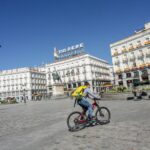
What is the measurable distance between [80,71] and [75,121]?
81494 mm

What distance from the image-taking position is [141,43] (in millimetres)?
55219

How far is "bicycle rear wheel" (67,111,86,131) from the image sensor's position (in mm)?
7238

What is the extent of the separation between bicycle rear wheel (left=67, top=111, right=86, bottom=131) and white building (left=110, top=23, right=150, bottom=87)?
48.0 meters

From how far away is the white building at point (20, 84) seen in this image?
331ft

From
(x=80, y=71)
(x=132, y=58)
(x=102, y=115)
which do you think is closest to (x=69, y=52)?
(x=80, y=71)

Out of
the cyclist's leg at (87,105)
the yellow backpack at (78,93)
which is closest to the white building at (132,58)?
the cyclist's leg at (87,105)

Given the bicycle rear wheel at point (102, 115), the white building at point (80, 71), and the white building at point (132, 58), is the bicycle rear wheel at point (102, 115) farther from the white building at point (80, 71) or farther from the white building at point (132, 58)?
the white building at point (80, 71)

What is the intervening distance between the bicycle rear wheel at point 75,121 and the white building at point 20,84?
311 feet

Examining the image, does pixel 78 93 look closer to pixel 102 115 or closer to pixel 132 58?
pixel 102 115

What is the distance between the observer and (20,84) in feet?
338

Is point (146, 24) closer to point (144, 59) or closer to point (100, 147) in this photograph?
point (144, 59)

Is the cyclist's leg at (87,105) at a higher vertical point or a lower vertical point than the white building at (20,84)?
lower

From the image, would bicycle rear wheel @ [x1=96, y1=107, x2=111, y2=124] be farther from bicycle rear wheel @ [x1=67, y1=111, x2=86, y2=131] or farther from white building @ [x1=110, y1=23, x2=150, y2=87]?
white building @ [x1=110, y1=23, x2=150, y2=87]

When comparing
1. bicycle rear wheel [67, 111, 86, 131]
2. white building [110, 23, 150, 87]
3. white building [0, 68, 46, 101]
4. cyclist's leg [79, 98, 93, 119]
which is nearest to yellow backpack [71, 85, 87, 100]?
cyclist's leg [79, 98, 93, 119]
